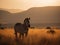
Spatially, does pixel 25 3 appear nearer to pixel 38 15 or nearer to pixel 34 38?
pixel 38 15

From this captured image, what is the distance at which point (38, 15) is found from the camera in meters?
2.18

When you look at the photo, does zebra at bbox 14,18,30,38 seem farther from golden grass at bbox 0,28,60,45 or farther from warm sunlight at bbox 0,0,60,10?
warm sunlight at bbox 0,0,60,10

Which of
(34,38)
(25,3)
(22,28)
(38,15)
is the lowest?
(34,38)

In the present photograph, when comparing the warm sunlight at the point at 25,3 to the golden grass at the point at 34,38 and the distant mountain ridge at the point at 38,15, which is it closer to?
the distant mountain ridge at the point at 38,15

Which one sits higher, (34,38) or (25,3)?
(25,3)

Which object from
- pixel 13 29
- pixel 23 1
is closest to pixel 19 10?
pixel 23 1

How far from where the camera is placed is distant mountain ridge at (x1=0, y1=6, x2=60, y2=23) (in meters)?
2.16

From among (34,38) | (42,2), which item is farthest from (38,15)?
(34,38)

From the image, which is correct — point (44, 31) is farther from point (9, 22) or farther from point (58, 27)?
point (9, 22)

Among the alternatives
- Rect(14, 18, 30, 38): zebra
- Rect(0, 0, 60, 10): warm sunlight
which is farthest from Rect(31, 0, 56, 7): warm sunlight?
Rect(14, 18, 30, 38): zebra

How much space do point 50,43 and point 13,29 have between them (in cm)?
57

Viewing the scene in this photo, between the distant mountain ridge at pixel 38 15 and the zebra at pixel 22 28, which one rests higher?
the distant mountain ridge at pixel 38 15

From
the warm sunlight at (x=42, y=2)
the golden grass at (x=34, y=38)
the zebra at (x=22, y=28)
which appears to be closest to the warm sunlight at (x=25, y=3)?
the warm sunlight at (x=42, y=2)

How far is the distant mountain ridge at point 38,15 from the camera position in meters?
2.16
